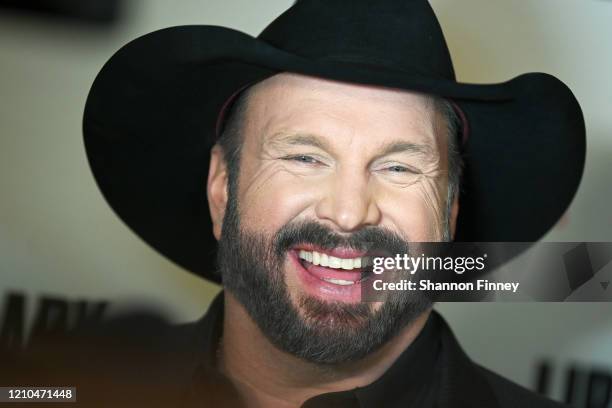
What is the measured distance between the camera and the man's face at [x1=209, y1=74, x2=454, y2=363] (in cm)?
125

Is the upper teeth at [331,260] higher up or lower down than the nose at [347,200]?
lower down

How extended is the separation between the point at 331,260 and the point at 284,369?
245mm

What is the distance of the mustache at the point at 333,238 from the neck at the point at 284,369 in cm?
18

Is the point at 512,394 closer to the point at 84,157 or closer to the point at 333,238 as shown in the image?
the point at 333,238

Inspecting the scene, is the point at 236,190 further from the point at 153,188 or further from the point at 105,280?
the point at 105,280

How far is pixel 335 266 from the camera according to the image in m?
1.31

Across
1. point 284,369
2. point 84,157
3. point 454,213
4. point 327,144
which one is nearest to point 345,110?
point 327,144

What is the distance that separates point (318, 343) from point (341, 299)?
0.09 metres

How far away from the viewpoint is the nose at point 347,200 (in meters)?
1.24

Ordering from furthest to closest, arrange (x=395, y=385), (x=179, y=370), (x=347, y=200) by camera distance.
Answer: (x=179, y=370) < (x=395, y=385) < (x=347, y=200)

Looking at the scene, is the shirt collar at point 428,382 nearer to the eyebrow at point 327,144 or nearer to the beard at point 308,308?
the beard at point 308,308

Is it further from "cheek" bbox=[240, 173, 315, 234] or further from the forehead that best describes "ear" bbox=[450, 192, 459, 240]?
"cheek" bbox=[240, 173, 315, 234]

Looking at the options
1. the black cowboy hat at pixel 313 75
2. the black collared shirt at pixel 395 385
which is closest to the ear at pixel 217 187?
the black cowboy hat at pixel 313 75

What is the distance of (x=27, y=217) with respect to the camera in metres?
1.52
